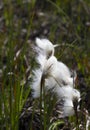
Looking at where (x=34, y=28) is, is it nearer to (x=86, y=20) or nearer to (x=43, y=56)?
(x=86, y=20)

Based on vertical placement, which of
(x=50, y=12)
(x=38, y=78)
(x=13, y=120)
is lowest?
(x=13, y=120)

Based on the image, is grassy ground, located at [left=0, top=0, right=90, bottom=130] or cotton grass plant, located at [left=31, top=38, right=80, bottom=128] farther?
grassy ground, located at [left=0, top=0, right=90, bottom=130]

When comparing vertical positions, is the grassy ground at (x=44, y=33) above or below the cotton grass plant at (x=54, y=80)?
above

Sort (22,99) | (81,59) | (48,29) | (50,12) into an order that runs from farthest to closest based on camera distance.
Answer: (50,12) → (48,29) → (81,59) → (22,99)

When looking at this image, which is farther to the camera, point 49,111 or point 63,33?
point 63,33

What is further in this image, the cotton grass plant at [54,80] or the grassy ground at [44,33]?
the grassy ground at [44,33]

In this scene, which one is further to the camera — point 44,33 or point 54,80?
point 44,33

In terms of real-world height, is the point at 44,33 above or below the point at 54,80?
above

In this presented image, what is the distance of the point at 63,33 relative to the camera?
3797mm

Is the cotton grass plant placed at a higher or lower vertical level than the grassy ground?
lower

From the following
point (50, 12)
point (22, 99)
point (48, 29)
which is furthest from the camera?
point (50, 12)

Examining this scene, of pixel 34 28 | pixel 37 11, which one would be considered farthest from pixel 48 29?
pixel 37 11

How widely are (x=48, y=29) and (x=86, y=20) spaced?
0.35 m

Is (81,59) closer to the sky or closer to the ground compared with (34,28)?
closer to the ground
